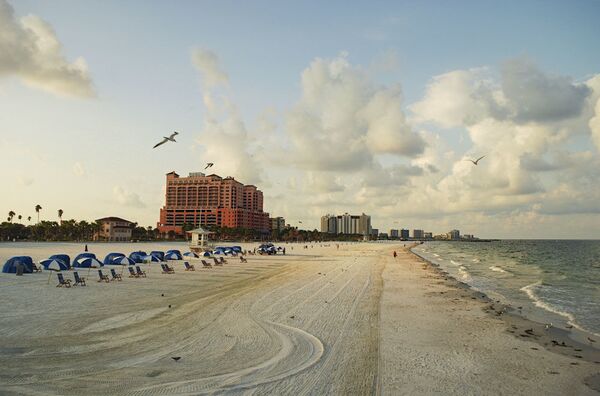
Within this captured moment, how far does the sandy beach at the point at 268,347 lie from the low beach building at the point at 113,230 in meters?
118

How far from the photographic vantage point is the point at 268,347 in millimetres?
12695

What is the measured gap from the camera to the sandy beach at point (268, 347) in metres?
9.75

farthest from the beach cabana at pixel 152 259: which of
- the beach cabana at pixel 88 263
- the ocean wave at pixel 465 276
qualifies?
the ocean wave at pixel 465 276

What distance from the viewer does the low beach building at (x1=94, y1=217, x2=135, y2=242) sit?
433ft

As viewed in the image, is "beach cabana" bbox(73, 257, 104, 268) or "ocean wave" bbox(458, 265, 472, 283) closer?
"beach cabana" bbox(73, 257, 104, 268)

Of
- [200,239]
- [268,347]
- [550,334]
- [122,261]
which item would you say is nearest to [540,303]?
[550,334]

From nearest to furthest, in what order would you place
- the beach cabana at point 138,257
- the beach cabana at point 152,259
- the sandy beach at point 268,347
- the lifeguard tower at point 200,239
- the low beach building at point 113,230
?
the sandy beach at point 268,347
the beach cabana at point 138,257
the beach cabana at point 152,259
the lifeguard tower at point 200,239
the low beach building at point 113,230

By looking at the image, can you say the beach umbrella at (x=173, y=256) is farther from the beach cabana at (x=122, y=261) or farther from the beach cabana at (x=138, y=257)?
the beach cabana at (x=122, y=261)

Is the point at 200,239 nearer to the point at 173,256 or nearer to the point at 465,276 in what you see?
the point at 173,256

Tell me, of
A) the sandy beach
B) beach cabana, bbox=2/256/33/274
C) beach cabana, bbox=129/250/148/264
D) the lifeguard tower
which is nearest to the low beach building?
the lifeguard tower

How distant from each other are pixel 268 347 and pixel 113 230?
136m

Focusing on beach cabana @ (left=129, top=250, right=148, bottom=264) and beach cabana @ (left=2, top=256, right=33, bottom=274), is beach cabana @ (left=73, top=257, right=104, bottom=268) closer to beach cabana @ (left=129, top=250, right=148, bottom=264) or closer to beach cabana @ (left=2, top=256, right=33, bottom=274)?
beach cabana @ (left=2, top=256, right=33, bottom=274)

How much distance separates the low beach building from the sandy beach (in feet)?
388

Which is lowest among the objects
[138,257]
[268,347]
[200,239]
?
[268,347]
